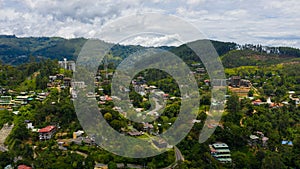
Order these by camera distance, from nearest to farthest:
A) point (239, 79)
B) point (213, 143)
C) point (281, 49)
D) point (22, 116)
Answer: point (213, 143) < point (22, 116) < point (239, 79) < point (281, 49)

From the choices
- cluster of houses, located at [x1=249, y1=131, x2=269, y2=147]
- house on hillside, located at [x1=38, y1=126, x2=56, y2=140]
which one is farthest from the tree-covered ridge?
cluster of houses, located at [x1=249, y1=131, x2=269, y2=147]

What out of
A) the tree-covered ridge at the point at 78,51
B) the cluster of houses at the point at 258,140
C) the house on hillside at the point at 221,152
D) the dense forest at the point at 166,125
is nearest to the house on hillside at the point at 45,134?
the dense forest at the point at 166,125

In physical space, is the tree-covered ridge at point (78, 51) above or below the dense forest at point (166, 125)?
above

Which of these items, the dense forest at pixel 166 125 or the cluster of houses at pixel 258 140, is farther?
the cluster of houses at pixel 258 140

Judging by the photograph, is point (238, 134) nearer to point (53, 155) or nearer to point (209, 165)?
point (209, 165)

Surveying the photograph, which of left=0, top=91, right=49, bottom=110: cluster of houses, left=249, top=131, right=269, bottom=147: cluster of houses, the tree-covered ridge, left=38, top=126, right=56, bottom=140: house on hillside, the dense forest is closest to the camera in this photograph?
the dense forest

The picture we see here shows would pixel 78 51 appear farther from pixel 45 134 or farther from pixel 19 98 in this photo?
pixel 45 134

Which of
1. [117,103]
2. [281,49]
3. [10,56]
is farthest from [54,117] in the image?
[10,56]

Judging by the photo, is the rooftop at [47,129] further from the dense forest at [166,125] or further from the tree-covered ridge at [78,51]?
the tree-covered ridge at [78,51]

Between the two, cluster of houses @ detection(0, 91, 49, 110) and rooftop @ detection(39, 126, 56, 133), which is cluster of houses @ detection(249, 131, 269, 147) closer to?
rooftop @ detection(39, 126, 56, 133)

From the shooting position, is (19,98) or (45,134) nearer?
(45,134)

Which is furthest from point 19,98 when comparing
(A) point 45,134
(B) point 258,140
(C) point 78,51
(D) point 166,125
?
(C) point 78,51
